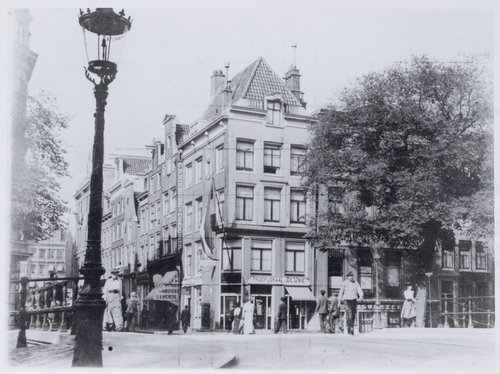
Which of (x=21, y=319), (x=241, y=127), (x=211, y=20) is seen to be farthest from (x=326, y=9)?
Answer: (x=21, y=319)

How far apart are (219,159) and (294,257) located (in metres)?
3.51

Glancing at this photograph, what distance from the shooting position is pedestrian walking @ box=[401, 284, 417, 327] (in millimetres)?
13844

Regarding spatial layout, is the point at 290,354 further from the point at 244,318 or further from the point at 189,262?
the point at 244,318

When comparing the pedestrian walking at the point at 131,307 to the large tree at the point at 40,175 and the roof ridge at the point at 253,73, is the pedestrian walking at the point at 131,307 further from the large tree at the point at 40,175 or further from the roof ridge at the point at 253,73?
the roof ridge at the point at 253,73

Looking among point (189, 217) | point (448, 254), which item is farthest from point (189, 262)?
point (448, 254)

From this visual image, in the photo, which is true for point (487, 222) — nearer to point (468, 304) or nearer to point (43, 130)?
point (468, 304)

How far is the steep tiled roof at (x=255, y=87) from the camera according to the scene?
36.1ft

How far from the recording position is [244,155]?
40.6 ft

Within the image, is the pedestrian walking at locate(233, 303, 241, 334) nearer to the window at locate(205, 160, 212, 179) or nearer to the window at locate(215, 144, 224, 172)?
the window at locate(205, 160, 212, 179)

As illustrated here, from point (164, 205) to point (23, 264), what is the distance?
317 cm

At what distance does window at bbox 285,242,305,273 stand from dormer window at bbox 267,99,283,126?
8.45 feet

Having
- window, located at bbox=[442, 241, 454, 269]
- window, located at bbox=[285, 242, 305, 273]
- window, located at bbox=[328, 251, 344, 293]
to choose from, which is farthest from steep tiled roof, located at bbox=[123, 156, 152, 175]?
window, located at bbox=[442, 241, 454, 269]

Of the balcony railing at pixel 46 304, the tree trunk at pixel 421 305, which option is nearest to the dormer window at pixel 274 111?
the tree trunk at pixel 421 305

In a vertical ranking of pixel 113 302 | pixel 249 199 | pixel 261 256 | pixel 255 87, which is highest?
pixel 255 87
